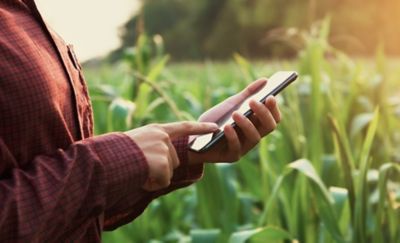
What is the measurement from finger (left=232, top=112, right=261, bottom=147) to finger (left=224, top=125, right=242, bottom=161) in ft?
0.04

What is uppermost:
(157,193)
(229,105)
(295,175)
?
(229,105)

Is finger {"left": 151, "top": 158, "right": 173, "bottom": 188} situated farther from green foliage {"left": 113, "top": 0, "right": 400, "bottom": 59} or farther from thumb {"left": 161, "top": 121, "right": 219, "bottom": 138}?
green foliage {"left": 113, "top": 0, "right": 400, "bottom": 59}

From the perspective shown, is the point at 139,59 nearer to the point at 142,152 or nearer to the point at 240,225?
the point at 240,225

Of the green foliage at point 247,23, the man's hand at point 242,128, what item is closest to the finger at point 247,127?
the man's hand at point 242,128

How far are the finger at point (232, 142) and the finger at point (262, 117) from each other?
41mm

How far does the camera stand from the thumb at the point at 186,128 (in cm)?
109

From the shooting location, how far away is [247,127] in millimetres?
1173

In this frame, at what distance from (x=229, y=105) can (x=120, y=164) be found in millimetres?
329

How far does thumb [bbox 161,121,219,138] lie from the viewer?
1092 mm

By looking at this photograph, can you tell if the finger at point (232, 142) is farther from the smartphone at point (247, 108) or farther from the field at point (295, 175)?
the field at point (295, 175)

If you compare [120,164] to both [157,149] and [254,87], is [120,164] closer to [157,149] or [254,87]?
[157,149]

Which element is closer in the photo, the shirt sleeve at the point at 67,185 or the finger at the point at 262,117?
the shirt sleeve at the point at 67,185

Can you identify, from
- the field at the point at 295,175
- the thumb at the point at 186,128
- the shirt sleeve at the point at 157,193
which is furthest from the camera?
the field at the point at 295,175

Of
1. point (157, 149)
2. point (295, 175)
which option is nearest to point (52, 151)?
point (157, 149)
